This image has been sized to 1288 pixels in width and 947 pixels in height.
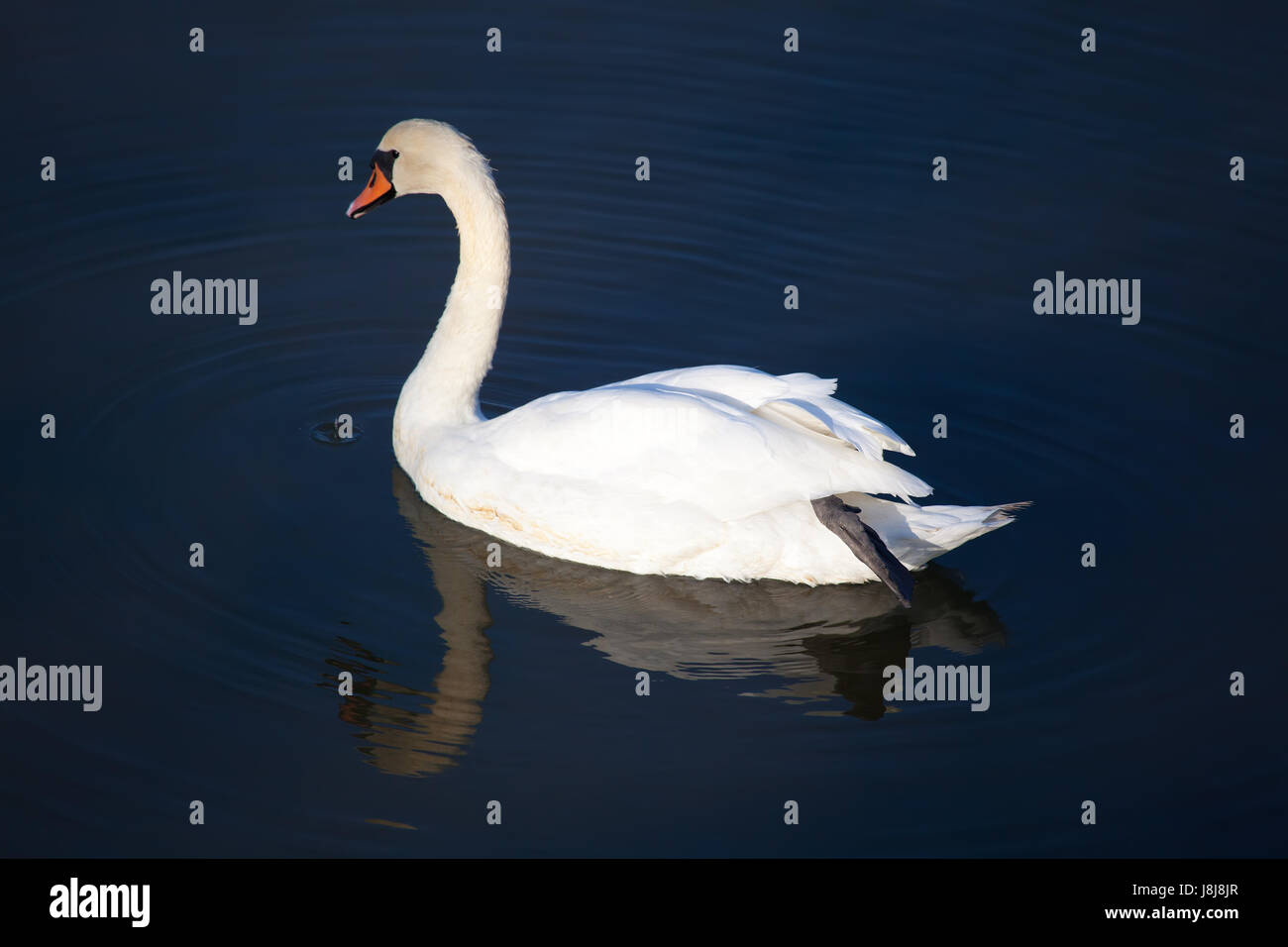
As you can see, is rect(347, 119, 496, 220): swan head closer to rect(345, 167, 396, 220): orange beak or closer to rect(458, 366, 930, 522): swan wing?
rect(345, 167, 396, 220): orange beak

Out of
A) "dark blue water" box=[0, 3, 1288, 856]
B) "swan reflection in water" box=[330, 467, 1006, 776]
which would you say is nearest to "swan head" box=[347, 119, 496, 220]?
"dark blue water" box=[0, 3, 1288, 856]

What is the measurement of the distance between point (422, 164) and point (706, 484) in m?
3.14

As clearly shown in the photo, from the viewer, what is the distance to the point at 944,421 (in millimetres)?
11914

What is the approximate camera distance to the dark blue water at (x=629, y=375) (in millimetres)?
8383

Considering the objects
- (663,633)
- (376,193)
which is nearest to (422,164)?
(376,193)

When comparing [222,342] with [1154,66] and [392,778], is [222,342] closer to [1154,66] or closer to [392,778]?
[392,778]

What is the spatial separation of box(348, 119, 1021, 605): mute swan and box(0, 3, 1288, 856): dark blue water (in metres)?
0.29

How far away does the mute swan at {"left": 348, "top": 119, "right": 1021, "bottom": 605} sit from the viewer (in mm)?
9531

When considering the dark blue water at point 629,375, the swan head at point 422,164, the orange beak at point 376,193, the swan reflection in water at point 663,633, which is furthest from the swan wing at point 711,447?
the orange beak at point 376,193

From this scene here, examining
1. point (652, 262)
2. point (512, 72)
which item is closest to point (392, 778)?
point (652, 262)

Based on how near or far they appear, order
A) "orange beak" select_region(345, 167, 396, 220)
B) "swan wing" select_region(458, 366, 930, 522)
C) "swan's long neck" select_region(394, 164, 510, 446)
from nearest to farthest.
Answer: "swan wing" select_region(458, 366, 930, 522), "swan's long neck" select_region(394, 164, 510, 446), "orange beak" select_region(345, 167, 396, 220)

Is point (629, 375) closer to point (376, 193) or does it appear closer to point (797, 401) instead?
point (376, 193)

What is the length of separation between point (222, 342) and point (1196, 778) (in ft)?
24.9

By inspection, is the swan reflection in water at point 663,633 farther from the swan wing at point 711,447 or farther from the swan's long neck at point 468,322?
the swan's long neck at point 468,322
